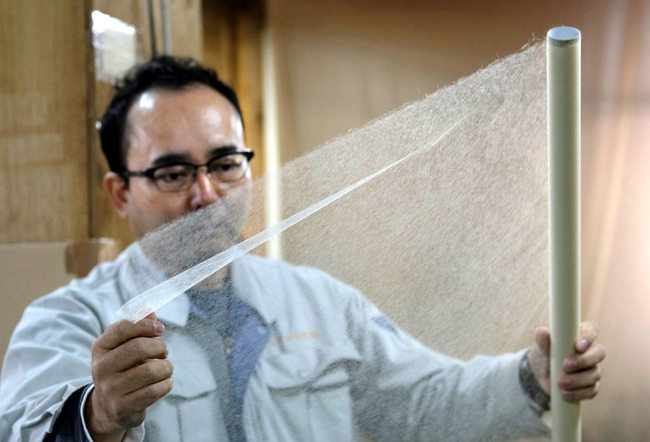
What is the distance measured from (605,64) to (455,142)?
3.96 ft

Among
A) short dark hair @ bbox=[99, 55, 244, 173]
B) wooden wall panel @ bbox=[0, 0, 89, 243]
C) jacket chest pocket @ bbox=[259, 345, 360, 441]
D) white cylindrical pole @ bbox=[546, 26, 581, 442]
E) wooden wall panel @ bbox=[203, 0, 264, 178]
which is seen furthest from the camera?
wooden wall panel @ bbox=[203, 0, 264, 178]

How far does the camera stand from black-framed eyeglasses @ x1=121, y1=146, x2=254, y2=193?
2.40 ft

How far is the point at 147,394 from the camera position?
45 centimetres

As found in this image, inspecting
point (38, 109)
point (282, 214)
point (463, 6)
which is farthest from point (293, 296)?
point (463, 6)

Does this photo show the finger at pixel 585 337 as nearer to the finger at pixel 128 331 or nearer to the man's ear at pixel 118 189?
the finger at pixel 128 331

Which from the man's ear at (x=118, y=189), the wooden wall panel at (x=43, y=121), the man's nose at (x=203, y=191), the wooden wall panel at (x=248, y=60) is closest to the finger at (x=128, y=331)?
the man's nose at (x=203, y=191)

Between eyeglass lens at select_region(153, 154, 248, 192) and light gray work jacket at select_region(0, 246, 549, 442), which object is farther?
eyeglass lens at select_region(153, 154, 248, 192)

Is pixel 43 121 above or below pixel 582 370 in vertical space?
above

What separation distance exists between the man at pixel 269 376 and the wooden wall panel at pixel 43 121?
0.40 m

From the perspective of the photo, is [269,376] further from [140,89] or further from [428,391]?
[140,89]

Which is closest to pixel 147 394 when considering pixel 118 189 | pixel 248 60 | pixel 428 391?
pixel 428 391

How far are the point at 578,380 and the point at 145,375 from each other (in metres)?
0.34

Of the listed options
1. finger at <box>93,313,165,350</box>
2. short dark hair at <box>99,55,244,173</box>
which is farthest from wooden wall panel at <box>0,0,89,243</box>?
finger at <box>93,313,165,350</box>

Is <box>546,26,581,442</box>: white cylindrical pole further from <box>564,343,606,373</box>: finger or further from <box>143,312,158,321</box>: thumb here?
<box>143,312,158,321</box>: thumb
